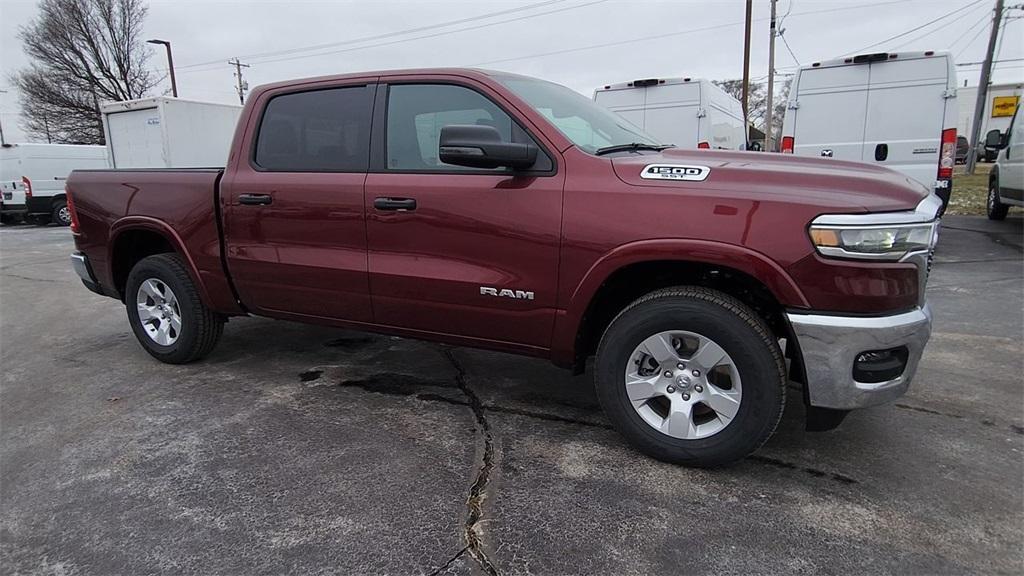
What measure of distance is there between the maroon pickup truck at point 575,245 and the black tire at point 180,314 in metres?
0.17

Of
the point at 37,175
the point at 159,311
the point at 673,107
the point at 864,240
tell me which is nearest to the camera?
the point at 864,240

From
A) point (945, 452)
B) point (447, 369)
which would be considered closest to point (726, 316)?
point (945, 452)

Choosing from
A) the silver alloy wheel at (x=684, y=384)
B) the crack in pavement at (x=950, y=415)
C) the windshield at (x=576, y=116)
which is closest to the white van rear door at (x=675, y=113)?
the windshield at (x=576, y=116)

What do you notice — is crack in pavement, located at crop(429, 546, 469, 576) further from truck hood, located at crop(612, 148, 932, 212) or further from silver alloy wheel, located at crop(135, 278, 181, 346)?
silver alloy wheel, located at crop(135, 278, 181, 346)

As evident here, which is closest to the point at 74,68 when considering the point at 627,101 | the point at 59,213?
the point at 59,213

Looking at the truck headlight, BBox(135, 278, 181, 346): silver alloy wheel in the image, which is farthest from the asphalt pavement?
the truck headlight

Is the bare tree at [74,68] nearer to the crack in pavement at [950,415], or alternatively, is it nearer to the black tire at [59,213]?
the black tire at [59,213]

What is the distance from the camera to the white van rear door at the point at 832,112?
8.09 metres

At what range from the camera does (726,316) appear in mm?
2600

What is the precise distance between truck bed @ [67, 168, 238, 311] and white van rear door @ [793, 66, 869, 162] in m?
7.46

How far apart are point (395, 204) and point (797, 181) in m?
1.92

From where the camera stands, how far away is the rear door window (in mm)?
3475

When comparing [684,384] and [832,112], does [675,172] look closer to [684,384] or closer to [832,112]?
[684,384]

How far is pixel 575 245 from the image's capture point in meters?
2.83
